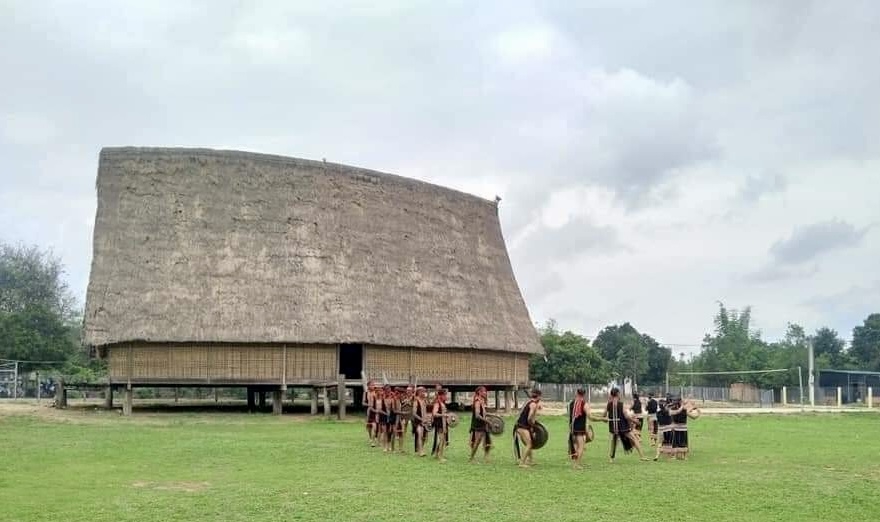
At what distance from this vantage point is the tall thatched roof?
27906mm

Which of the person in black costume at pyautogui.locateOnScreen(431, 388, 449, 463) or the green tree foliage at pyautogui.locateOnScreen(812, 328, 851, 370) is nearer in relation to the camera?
the person in black costume at pyautogui.locateOnScreen(431, 388, 449, 463)

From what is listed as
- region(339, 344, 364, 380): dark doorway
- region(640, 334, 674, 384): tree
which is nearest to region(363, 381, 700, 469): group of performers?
region(339, 344, 364, 380): dark doorway

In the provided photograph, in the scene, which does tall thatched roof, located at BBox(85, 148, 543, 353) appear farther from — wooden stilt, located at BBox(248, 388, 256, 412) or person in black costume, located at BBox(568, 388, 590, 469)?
person in black costume, located at BBox(568, 388, 590, 469)

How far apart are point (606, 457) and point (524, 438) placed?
2882 mm

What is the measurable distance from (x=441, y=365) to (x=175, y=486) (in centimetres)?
1954

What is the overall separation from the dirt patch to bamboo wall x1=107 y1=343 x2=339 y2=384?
14775 millimetres

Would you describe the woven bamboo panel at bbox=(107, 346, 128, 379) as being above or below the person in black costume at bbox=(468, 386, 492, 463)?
above

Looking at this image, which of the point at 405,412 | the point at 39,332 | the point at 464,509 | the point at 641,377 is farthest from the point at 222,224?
the point at 641,377

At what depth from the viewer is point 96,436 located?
Answer: 20.8 metres

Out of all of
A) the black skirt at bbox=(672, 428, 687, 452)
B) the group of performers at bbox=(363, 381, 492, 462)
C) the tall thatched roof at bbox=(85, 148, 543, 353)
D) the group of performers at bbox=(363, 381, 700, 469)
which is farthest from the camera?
the tall thatched roof at bbox=(85, 148, 543, 353)

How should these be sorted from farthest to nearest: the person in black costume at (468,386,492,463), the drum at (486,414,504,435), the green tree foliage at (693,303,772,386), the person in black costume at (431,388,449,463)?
the green tree foliage at (693,303,772,386) → the person in black costume at (431,388,449,463) → the drum at (486,414,504,435) → the person in black costume at (468,386,492,463)

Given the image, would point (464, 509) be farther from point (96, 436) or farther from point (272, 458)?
point (96, 436)

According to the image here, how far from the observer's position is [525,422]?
15.9 metres

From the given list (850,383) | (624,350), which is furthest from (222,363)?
(624,350)
